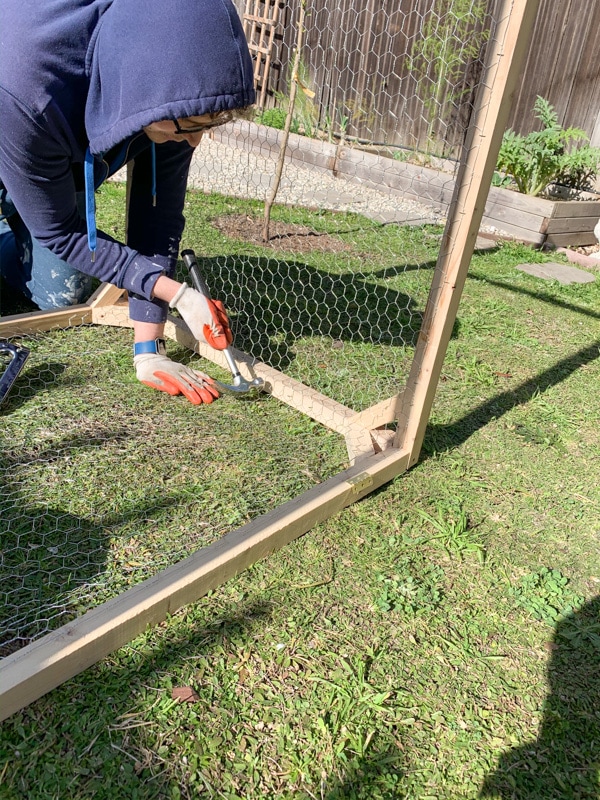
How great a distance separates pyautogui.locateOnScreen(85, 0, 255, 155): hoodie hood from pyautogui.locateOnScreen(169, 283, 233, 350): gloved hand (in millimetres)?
573

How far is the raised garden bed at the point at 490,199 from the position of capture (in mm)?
4664

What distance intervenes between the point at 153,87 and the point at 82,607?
111 cm

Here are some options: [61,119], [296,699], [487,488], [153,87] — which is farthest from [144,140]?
[296,699]

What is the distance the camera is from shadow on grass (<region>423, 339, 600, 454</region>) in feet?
7.20

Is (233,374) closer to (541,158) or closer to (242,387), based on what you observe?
(242,387)

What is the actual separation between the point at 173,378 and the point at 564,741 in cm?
154

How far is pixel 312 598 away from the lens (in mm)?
1522

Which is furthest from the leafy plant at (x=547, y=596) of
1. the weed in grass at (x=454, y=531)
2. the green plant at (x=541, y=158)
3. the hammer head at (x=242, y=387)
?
the green plant at (x=541, y=158)

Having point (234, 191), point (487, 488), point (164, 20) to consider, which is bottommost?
point (487, 488)

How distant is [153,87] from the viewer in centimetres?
130

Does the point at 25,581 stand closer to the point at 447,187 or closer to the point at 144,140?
the point at 144,140

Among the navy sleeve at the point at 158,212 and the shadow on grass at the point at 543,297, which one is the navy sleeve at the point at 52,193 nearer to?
the navy sleeve at the point at 158,212

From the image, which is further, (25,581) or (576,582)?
(576,582)

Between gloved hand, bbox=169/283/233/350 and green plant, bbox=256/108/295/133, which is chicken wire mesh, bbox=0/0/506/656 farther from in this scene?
green plant, bbox=256/108/295/133
